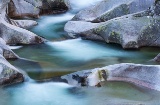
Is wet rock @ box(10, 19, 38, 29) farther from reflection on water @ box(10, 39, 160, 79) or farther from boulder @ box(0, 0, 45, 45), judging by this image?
reflection on water @ box(10, 39, 160, 79)

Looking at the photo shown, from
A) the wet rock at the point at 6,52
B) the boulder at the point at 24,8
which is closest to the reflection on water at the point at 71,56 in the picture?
the wet rock at the point at 6,52

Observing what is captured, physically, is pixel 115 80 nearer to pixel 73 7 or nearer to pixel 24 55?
pixel 24 55

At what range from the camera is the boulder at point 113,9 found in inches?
448

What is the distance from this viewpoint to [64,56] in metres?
9.26

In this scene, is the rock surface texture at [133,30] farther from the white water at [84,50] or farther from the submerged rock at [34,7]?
the submerged rock at [34,7]

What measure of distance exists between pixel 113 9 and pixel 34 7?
10.8 feet

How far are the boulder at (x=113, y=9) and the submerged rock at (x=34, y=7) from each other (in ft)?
6.05

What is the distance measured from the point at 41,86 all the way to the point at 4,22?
393cm

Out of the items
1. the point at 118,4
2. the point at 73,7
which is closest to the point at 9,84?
the point at 118,4

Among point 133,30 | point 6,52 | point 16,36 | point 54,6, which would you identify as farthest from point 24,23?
point 133,30

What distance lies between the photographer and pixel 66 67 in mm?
8266

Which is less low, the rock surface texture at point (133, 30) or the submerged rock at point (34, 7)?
the submerged rock at point (34, 7)

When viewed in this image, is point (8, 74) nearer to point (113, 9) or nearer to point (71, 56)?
point (71, 56)

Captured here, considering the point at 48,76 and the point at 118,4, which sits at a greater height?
the point at 118,4
